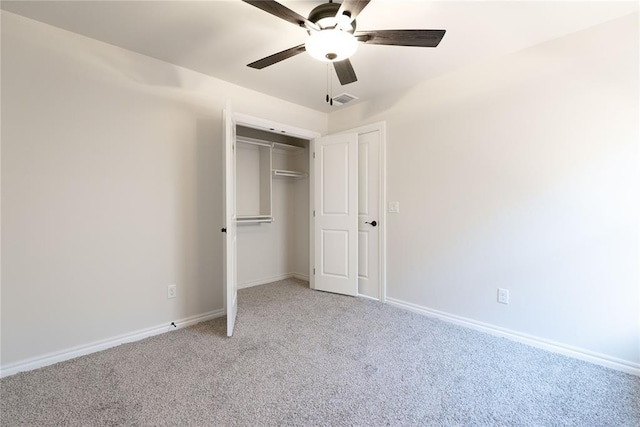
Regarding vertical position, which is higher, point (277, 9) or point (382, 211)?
point (277, 9)

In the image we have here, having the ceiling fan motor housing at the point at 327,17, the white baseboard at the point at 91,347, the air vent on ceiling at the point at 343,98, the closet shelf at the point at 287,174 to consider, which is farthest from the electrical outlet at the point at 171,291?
the air vent on ceiling at the point at 343,98

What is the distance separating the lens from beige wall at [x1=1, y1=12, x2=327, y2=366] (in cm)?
195

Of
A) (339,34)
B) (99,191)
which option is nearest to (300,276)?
A: (99,191)

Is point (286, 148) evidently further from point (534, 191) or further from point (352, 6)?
point (534, 191)

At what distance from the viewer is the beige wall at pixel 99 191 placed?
6.40 feet

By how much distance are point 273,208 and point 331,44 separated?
2.90 metres

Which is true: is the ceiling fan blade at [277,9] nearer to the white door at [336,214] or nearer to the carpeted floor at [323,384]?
the white door at [336,214]

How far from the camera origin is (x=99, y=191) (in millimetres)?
2252

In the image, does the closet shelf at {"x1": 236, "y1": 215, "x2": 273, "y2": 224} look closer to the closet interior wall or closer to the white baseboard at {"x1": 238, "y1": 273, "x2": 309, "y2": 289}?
the closet interior wall

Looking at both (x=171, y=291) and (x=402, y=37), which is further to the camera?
(x=171, y=291)

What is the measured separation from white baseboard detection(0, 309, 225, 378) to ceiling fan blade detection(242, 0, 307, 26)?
2.64 meters

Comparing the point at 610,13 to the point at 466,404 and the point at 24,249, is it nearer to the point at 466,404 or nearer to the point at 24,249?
the point at 466,404

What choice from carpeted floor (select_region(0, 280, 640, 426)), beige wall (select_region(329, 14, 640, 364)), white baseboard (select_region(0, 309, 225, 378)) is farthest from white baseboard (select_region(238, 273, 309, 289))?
beige wall (select_region(329, 14, 640, 364))

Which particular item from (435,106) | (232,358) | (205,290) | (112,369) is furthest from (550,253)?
(112,369)
